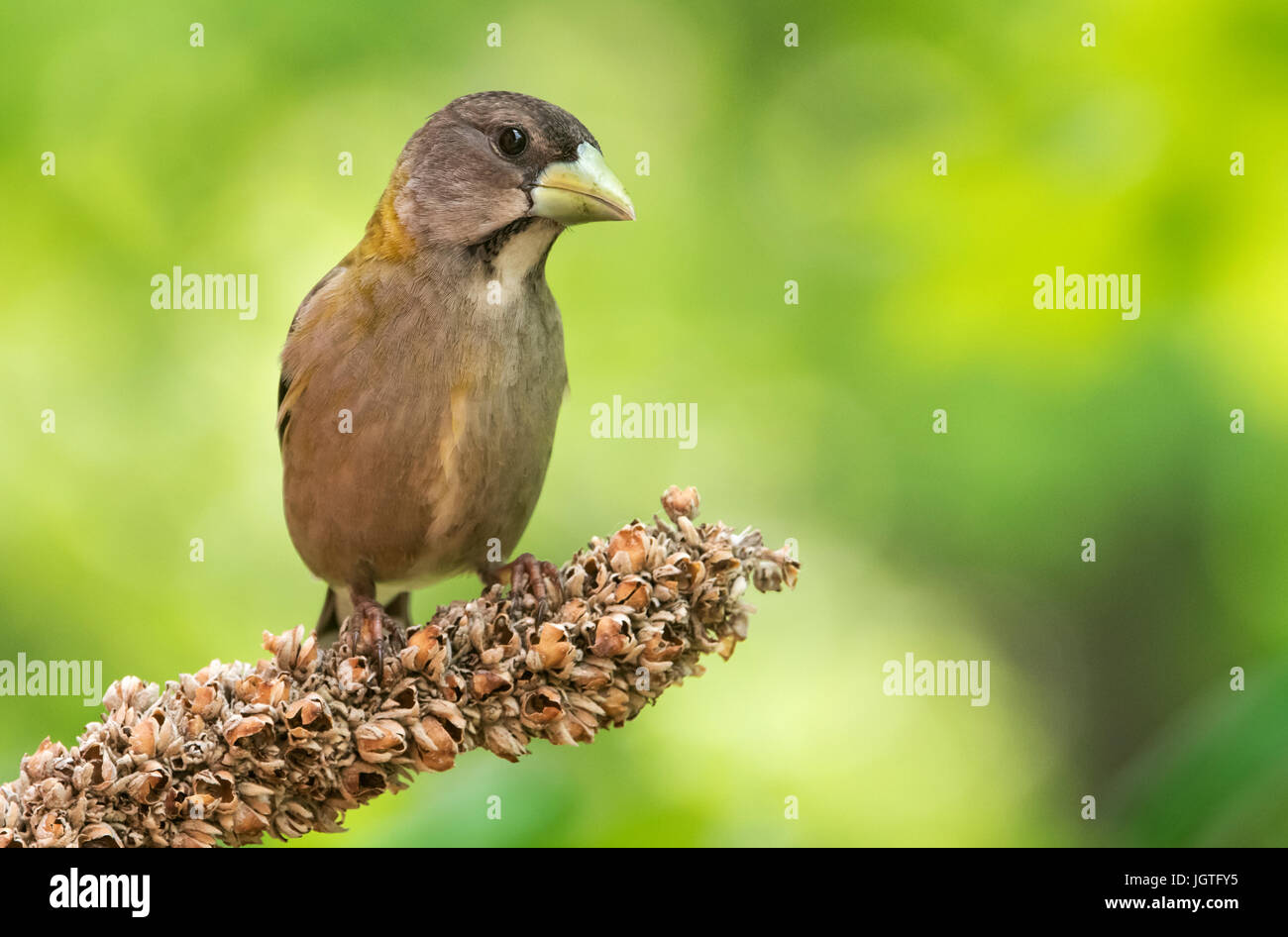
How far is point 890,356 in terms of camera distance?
574 cm

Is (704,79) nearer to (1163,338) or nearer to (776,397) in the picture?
(776,397)

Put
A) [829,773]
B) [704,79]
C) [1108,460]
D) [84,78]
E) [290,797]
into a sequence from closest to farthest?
[290,797]
[829,773]
[1108,460]
[84,78]
[704,79]

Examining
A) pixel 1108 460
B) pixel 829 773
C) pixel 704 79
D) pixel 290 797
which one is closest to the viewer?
pixel 290 797

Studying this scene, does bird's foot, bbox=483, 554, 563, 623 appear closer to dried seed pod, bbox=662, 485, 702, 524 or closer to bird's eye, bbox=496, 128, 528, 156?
dried seed pod, bbox=662, 485, 702, 524

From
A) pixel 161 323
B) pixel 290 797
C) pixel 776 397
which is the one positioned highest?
pixel 161 323

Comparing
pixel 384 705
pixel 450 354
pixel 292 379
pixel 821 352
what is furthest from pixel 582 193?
pixel 821 352

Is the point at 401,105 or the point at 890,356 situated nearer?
the point at 890,356

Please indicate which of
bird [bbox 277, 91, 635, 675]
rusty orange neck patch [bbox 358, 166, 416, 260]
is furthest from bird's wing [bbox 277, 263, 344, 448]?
rusty orange neck patch [bbox 358, 166, 416, 260]

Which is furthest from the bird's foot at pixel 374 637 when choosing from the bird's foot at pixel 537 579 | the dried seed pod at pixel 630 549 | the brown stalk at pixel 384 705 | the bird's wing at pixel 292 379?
the bird's wing at pixel 292 379

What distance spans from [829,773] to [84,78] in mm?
4371

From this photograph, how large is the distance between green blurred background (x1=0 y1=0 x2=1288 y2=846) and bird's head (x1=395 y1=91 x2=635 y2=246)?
1654 mm

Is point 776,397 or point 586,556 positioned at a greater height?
point 776,397

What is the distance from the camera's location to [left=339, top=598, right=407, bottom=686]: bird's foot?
2879mm

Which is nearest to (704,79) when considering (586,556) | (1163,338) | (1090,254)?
(1090,254)
